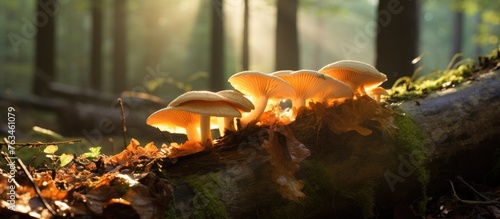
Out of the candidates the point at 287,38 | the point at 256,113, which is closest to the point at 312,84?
the point at 256,113

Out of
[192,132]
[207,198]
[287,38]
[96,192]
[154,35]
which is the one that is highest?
[154,35]

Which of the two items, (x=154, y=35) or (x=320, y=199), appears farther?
(x=154, y=35)

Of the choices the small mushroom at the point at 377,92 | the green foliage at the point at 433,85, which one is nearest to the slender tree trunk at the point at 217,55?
the green foliage at the point at 433,85

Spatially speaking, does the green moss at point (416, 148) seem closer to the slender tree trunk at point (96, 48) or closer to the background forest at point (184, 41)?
the background forest at point (184, 41)

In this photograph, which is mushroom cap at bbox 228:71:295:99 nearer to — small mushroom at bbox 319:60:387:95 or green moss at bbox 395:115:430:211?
small mushroom at bbox 319:60:387:95

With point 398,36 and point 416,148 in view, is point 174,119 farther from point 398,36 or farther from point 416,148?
point 398,36

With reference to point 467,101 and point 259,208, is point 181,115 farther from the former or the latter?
point 467,101

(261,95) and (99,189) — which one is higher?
(261,95)
